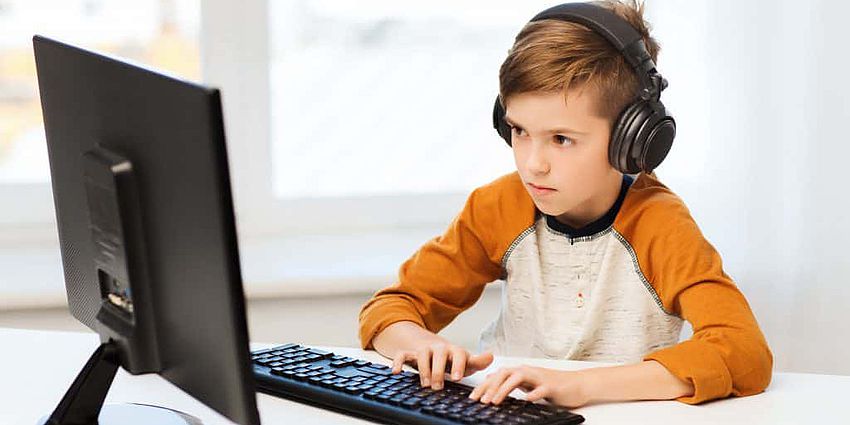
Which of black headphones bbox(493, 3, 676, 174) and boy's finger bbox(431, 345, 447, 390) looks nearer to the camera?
boy's finger bbox(431, 345, 447, 390)

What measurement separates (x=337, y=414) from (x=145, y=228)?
1.02 ft

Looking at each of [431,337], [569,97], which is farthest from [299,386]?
[569,97]

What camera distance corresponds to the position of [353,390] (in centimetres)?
121

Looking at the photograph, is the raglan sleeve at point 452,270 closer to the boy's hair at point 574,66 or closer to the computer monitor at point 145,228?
the boy's hair at point 574,66

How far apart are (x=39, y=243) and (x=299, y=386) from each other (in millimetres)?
1385

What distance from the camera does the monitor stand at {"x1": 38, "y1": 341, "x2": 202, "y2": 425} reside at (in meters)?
1.10

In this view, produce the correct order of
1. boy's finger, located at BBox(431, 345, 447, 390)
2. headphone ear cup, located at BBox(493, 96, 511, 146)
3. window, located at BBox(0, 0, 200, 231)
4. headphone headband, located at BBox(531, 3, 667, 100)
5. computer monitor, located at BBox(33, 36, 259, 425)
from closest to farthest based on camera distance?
computer monitor, located at BBox(33, 36, 259, 425) < boy's finger, located at BBox(431, 345, 447, 390) < headphone headband, located at BBox(531, 3, 667, 100) < headphone ear cup, located at BBox(493, 96, 511, 146) < window, located at BBox(0, 0, 200, 231)

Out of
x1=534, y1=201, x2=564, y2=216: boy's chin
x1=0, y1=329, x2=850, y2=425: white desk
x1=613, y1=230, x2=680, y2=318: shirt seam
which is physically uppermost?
x1=534, y1=201, x2=564, y2=216: boy's chin

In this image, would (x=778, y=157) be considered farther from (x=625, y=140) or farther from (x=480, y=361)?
(x=480, y=361)

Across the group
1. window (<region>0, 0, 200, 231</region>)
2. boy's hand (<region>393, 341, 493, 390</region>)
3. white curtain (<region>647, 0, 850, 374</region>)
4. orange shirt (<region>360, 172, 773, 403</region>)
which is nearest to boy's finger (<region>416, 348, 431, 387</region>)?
boy's hand (<region>393, 341, 493, 390</region>)

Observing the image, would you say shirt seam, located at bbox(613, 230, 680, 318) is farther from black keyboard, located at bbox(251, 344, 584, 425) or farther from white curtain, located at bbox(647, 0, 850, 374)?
white curtain, located at bbox(647, 0, 850, 374)

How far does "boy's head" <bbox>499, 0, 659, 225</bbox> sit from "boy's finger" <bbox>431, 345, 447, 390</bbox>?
269 mm

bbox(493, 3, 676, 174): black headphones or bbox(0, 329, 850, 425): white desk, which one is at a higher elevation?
bbox(493, 3, 676, 174): black headphones

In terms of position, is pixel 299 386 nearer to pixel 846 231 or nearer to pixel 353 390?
pixel 353 390
